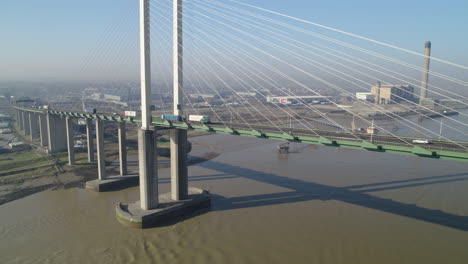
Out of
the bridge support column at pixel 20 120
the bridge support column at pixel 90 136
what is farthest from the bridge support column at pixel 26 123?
the bridge support column at pixel 90 136

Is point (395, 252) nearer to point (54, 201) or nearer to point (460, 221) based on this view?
point (460, 221)

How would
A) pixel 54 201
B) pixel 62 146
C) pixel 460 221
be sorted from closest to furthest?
pixel 460 221, pixel 54 201, pixel 62 146

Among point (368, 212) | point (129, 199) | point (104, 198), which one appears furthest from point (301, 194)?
point (104, 198)

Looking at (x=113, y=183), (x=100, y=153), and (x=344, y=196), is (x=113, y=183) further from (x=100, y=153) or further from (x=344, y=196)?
(x=344, y=196)

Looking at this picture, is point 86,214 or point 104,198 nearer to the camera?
point 86,214

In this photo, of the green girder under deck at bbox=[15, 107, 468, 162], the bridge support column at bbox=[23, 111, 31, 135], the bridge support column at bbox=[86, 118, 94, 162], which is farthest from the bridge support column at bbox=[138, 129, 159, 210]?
the bridge support column at bbox=[23, 111, 31, 135]

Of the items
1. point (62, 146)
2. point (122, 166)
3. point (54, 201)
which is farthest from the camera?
point (62, 146)
